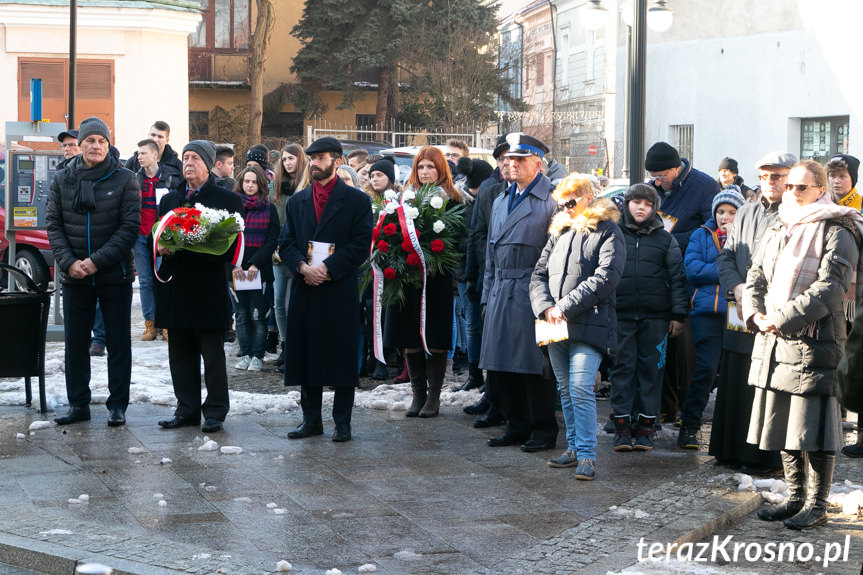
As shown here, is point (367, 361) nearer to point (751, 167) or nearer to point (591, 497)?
point (591, 497)

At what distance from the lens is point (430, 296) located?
9414 mm

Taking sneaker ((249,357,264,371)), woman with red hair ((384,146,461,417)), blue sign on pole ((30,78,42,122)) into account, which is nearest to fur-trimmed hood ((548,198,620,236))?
woman with red hair ((384,146,461,417))

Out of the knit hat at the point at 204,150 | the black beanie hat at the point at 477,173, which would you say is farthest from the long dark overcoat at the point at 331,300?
the black beanie hat at the point at 477,173

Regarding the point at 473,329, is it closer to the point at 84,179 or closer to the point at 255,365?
the point at 255,365

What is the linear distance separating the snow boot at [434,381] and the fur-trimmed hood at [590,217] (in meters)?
2.07

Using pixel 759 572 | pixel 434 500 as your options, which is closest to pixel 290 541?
pixel 434 500

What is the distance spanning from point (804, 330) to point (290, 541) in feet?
10.4

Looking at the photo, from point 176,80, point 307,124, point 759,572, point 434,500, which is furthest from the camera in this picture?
point 307,124

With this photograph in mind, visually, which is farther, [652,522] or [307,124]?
[307,124]

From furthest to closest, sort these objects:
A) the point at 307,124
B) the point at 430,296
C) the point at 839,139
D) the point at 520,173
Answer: the point at 307,124
the point at 839,139
the point at 430,296
the point at 520,173

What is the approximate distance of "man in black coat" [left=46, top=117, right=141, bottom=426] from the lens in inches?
348

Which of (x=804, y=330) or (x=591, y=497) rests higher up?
(x=804, y=330)

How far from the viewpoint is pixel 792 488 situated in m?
6.66

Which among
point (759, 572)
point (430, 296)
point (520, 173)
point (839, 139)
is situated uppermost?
point (839, 139)
